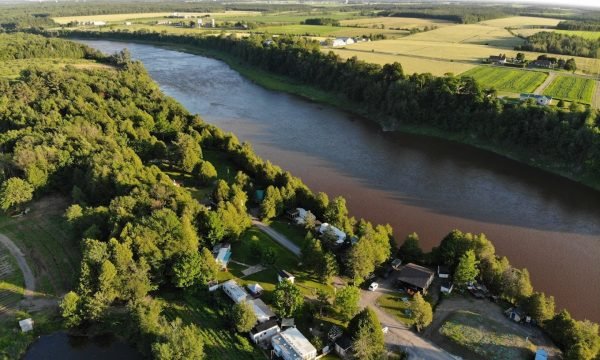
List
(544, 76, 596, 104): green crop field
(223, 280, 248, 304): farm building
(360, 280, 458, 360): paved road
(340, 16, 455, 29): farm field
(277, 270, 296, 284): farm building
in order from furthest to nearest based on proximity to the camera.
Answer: (340, 16, 455, 29): farm field
(544, 76, 596, 104): green crop field
(277, 270, 296, 284): farm building
(223, 280, 248, 304): farm building
(360, 280, 458, 360): paved road

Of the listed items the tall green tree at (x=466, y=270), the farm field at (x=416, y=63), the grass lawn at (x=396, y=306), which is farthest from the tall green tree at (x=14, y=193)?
the farm field at (x=416, y=63)

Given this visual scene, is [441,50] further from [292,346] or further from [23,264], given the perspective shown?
[23,264]

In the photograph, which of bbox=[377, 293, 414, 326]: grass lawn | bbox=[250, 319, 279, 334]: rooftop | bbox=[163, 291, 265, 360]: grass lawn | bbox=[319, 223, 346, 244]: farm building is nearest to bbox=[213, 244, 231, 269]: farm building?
bbox=[163, 291, 265, 360]: grass lawn

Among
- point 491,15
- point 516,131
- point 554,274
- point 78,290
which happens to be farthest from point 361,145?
point 491,15

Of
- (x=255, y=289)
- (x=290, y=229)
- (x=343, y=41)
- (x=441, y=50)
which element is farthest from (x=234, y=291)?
(x=343, y=41)

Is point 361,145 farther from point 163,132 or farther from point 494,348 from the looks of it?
point 494,348

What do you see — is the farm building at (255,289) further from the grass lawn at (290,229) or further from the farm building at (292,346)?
the grass lawn at (290,229)

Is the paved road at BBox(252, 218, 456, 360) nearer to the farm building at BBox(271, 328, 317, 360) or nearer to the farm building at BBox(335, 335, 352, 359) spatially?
the farm building at BBox(335, 335, 352, 359)
